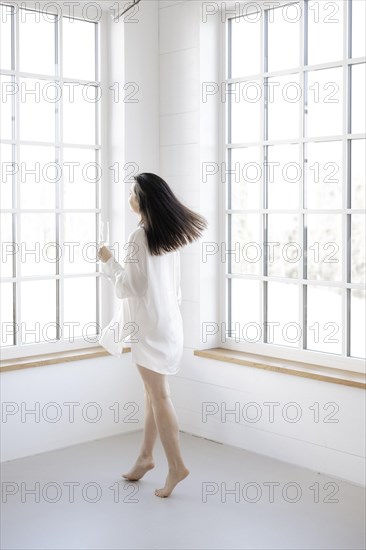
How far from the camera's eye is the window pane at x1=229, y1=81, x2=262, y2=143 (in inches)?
179

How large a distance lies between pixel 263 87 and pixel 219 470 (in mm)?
2166

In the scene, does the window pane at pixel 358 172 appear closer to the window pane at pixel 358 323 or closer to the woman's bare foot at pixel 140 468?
the window pane at pixel 358 323

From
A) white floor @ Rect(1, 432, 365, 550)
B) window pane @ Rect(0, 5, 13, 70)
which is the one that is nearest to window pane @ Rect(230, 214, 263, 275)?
white floor @ Rect(1, 432, 365, 550)

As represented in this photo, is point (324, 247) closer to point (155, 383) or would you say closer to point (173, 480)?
point (155, 383)

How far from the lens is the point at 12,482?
3934 mm

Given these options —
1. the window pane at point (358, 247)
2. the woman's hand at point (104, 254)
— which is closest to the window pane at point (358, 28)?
the window pane at point (358, 247)

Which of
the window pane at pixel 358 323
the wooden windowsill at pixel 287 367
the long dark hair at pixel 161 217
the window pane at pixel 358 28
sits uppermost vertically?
the window pane at pixel 358 28

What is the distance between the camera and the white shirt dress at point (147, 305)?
365cm

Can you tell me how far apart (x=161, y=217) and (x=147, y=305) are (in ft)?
1.39

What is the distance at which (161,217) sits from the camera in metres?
3.68

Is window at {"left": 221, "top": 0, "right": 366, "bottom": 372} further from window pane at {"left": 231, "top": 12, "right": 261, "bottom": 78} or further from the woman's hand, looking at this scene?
the woman's hand

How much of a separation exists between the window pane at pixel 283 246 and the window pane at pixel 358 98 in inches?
24.6

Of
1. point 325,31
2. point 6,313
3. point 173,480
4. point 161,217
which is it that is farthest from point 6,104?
point 173,480

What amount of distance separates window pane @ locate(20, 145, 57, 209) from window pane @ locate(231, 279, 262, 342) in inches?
48.1
